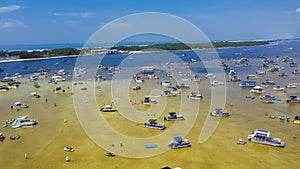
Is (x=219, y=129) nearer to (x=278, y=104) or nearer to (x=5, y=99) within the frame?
(x=278, y=104)

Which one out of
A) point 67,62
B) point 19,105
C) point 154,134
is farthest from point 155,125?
point 67,62

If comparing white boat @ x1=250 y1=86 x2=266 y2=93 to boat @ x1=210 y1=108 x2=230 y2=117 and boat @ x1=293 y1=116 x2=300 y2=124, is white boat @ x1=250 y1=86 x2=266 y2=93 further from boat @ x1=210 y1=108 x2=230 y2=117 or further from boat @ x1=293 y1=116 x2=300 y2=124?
boat @ x1=293 y1=116 x2=300 y2=124

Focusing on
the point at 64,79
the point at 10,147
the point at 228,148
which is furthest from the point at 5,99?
the point at 228,148

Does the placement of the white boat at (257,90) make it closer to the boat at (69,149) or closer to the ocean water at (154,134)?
the ocean water at (154,134)

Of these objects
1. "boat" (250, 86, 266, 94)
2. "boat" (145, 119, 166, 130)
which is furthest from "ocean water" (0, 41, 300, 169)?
"boat" (250, 86, 266, 94)

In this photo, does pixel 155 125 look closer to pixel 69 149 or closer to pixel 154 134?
pixel 154 134

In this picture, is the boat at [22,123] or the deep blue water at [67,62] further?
the deep blue water at [67,62]


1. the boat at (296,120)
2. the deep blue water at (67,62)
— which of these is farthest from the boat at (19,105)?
the deep blue water at (67,62)

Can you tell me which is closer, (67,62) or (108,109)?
(108,109)
